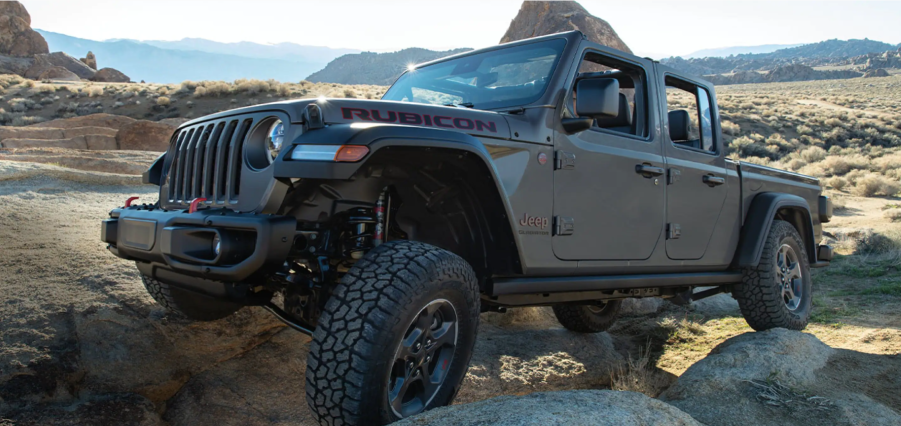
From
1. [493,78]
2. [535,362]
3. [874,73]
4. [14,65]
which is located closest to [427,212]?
[493,78]

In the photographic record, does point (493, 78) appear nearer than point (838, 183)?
Yes

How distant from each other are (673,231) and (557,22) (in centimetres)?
2512

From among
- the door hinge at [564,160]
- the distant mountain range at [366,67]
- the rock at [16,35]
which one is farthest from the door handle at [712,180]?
the distant mountain range at [366,67]

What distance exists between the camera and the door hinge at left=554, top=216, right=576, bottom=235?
3357 mm

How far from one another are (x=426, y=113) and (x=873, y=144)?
3322cm

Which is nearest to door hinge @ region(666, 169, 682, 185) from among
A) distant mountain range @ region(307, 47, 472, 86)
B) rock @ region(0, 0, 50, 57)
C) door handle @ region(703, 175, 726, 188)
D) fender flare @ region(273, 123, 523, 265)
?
door handle @ region(703, 175, 726, 188)

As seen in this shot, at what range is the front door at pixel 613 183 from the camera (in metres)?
3.43

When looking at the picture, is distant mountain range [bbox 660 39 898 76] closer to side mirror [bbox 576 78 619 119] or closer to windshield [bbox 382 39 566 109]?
windshield [bbox 382 39 566 109]

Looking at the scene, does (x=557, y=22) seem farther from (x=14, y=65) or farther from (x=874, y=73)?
(x=874, y=73)

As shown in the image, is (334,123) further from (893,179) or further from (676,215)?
(893,179)

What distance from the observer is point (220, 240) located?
2.46m

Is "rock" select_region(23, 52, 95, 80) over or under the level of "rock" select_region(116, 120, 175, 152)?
over

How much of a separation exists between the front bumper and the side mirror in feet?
5.26

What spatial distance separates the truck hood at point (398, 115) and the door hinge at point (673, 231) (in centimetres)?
162
